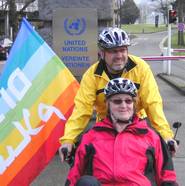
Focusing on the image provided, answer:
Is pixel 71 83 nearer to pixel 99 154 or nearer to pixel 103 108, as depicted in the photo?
pixel 103 108

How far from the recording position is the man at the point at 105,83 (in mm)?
3861

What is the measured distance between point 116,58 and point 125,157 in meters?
0.86

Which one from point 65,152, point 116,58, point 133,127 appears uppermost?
point 116,58

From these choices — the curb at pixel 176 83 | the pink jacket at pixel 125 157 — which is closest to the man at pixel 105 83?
the pink jacket at pixel 125 157

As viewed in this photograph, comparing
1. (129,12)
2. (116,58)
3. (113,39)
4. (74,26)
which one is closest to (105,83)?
(116,58)

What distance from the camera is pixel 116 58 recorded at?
3873 mm

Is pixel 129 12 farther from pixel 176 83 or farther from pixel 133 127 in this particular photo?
pixel 133 127

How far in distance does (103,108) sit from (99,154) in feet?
2.63

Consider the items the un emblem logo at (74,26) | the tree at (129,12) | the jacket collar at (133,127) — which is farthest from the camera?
the tree at (129,12)

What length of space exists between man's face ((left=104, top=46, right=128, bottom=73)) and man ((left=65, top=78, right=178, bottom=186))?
38cm

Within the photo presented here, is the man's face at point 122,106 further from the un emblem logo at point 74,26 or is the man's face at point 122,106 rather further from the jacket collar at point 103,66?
the un emblem logo at point 74,26

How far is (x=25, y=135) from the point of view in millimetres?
4566

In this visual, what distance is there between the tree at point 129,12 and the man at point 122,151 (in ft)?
360

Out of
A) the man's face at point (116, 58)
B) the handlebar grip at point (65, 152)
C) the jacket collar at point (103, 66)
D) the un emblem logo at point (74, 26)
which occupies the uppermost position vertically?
the un emblem logo at point (74, 26)
